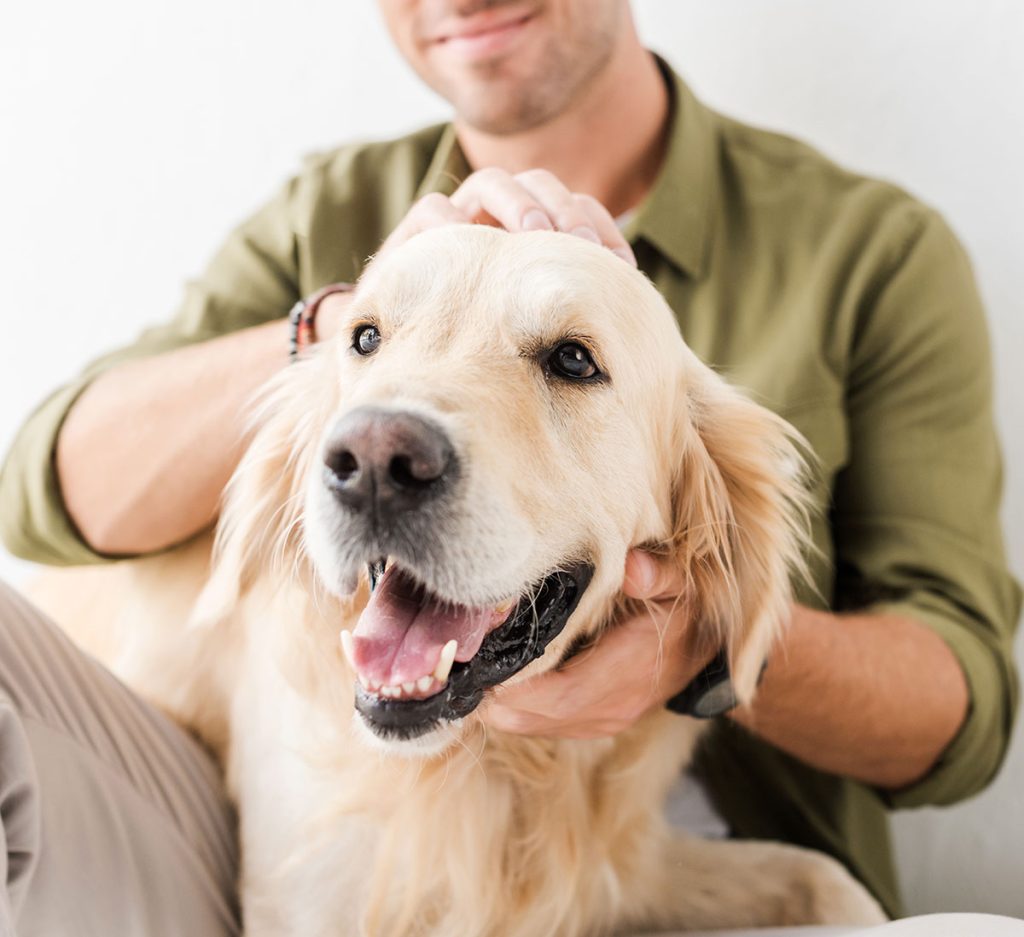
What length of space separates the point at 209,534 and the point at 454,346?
24.1 inches

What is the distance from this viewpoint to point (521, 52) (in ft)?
5.26

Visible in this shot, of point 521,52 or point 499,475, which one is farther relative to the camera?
point 521,52

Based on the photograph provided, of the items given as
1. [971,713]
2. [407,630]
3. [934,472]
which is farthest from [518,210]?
[971,713]

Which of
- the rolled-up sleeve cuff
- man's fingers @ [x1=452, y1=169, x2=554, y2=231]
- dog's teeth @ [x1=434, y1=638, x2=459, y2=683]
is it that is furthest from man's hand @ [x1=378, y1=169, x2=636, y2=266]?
the rolled-up sleeve cuff

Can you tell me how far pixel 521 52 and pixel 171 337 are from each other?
2.17ft

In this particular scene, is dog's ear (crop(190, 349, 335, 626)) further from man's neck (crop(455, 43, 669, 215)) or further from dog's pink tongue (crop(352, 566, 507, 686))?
man's neck (crop(455, 43, 669, 215))

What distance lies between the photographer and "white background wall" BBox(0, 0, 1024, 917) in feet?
5.34

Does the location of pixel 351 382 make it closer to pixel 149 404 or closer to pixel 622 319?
pixel 622 319

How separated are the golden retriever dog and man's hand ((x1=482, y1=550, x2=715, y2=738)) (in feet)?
0.08

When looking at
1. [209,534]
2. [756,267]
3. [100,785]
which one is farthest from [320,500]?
[756,267]

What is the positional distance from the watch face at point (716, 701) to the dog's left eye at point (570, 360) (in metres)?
0.37

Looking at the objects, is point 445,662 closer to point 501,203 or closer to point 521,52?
point 501,203

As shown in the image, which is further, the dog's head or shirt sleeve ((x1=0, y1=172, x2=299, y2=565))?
shirt sleeve ((x1=0, y1=172, x2=299, y2=565))

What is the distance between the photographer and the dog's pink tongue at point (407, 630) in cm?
98
